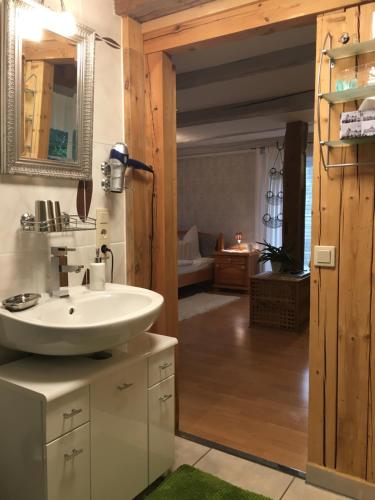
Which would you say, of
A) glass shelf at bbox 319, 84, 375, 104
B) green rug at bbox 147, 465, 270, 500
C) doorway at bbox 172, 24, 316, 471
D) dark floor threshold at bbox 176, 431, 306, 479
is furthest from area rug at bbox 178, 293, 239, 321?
glass shelf at bbox 319, 84, 375, 104

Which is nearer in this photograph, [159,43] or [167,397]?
[167,397]

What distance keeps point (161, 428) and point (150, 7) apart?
1.97 meters

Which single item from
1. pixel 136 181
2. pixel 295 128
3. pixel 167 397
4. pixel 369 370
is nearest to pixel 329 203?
pixel 369 370

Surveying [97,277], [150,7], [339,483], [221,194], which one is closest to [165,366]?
[97,277]

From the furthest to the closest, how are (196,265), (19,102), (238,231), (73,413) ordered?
(238,231) < (196,265) < (19,102) < (73,413)

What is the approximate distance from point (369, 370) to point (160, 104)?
162 centimetres

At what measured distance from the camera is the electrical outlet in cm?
193

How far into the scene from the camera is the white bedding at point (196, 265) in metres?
5.97

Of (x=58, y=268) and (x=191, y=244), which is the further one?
(x=191, y=244)

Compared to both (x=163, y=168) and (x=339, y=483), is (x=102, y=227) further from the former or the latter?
(x=339, y=483)

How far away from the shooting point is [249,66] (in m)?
3.26

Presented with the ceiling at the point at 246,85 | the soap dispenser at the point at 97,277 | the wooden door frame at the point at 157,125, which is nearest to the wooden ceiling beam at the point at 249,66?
the ceiling at the point at 246,85

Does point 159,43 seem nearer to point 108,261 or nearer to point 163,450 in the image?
point 108,261

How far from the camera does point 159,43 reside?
2.07 meters
